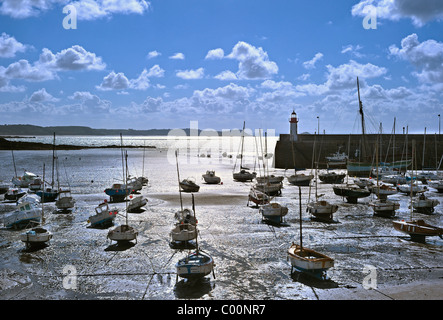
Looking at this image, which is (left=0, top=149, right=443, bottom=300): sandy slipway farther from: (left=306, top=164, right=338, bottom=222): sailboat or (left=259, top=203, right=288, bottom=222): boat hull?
(left=259, top=203, right=288, bottom=222): boat hull

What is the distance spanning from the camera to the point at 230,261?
21.1 metres

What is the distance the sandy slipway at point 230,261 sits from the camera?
1702 cm

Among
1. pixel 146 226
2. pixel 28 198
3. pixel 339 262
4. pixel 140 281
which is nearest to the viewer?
pixel 140 281

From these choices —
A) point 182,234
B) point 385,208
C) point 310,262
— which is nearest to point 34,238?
point 182,234

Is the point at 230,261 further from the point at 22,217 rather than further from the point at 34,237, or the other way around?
the point at 22,217

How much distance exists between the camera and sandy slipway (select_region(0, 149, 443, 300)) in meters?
17.0

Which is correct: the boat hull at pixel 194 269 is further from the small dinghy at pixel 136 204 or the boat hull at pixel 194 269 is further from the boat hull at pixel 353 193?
the boat hull at pixel 353 193

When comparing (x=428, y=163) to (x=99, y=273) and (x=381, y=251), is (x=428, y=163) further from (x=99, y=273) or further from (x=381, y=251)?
(x=99, y=273)

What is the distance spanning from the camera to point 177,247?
946 inches

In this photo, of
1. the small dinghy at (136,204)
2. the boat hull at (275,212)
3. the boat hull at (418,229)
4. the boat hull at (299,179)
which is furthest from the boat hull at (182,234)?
the boat hull at (299,179)

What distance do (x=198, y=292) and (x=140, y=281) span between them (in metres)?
3.29

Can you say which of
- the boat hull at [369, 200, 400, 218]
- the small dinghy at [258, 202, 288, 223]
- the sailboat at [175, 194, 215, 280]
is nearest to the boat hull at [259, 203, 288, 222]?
the small dinghy at [258, 202, 288, 223]

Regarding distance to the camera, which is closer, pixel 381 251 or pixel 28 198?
pixel 381 251
